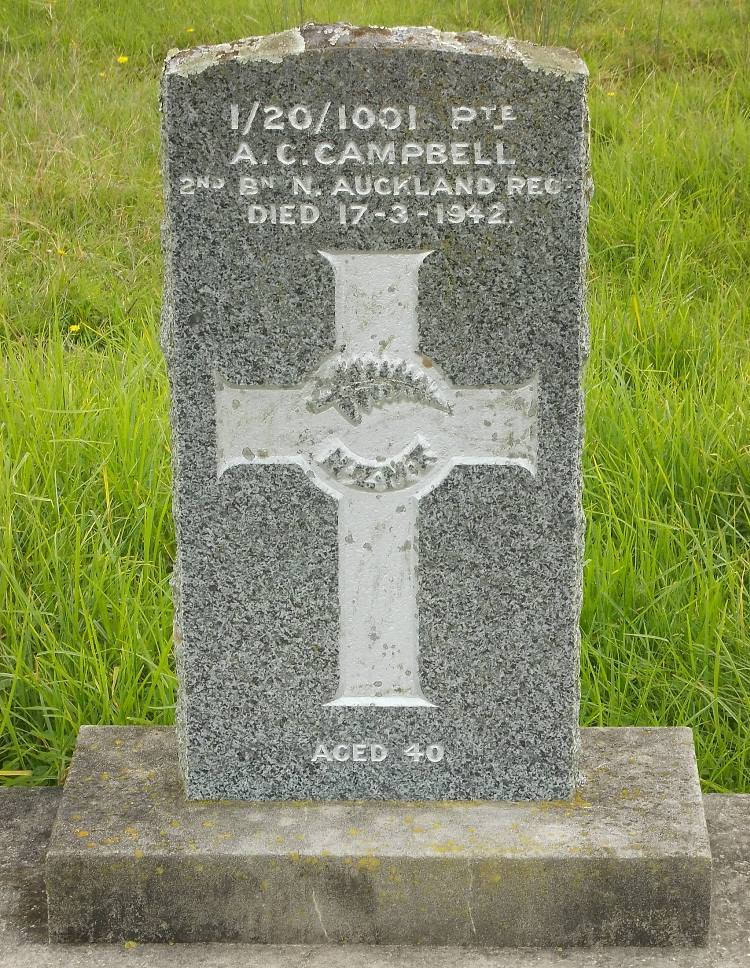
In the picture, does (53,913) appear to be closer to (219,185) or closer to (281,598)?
(281,598)

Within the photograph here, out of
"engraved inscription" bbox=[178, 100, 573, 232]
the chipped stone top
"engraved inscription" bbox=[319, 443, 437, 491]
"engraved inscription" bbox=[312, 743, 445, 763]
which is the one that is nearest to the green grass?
"engraved inscription" bbox=[312, 743, 445, 763]

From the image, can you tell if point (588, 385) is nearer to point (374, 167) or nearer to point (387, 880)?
point (374, 167)

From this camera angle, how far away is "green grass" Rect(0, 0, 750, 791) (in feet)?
8.00

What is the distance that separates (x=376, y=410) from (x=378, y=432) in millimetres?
32

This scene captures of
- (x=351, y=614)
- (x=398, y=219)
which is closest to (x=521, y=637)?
(x=351, y=614)

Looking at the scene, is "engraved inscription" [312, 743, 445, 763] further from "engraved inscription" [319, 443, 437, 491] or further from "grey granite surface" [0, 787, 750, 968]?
"engraved inscription" [319, 443, 437, 491]

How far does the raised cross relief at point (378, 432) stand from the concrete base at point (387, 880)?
27cm

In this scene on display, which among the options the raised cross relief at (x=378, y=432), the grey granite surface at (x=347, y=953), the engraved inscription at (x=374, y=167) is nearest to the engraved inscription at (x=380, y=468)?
the raised cross relief at (x=378, y=432)

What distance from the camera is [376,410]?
1.88 m

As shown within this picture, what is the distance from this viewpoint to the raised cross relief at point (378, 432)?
5.98ft

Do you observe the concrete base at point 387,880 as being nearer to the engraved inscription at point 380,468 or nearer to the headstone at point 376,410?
the headstone at point 376,410

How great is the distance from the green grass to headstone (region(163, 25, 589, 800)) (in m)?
0.50

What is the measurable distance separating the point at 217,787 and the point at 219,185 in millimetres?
837

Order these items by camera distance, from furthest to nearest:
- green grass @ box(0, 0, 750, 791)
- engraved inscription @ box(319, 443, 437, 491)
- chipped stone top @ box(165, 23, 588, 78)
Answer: green grass @ box(0, 0, 750, 791) < engraved inscription @ box(319, 443, 437, 491) < chipped stone top @ box(165, 23, 588, 78)
